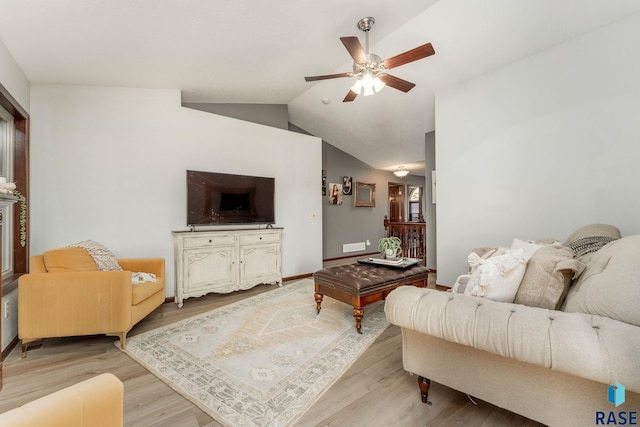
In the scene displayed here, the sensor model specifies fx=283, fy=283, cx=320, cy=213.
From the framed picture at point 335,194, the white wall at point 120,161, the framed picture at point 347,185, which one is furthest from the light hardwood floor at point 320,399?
the framed picture at point 347,185

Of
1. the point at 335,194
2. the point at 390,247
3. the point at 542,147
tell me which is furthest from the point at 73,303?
the point at 335,194

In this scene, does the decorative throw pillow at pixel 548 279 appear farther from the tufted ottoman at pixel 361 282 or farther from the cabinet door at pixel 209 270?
the cabinet door at pixel 209 270

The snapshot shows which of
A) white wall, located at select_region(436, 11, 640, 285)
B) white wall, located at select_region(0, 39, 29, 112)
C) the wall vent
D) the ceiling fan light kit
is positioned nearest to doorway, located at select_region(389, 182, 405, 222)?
the ceiling fan light kit

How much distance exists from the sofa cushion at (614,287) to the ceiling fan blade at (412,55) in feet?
6.16

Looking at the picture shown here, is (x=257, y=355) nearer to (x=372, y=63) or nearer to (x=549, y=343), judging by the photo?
(x=549, y=343)

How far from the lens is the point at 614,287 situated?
1170 mm

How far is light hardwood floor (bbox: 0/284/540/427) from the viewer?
5.20 ft

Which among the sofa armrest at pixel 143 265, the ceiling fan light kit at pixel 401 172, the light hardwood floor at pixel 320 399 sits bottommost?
the light hardwood floor at pixel 320 399

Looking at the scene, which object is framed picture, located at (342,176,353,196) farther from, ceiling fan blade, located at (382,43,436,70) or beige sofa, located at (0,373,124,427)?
beige sofa, located at (0,373,124,427)

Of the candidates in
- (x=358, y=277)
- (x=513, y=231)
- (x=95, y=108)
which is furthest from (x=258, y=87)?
(x=513, y=231)

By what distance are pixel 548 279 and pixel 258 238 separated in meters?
3.46

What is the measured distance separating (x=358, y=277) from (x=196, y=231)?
7.38ft

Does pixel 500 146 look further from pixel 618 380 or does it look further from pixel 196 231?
pixel 196 231

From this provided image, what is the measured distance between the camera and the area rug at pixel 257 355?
5.68 feet
